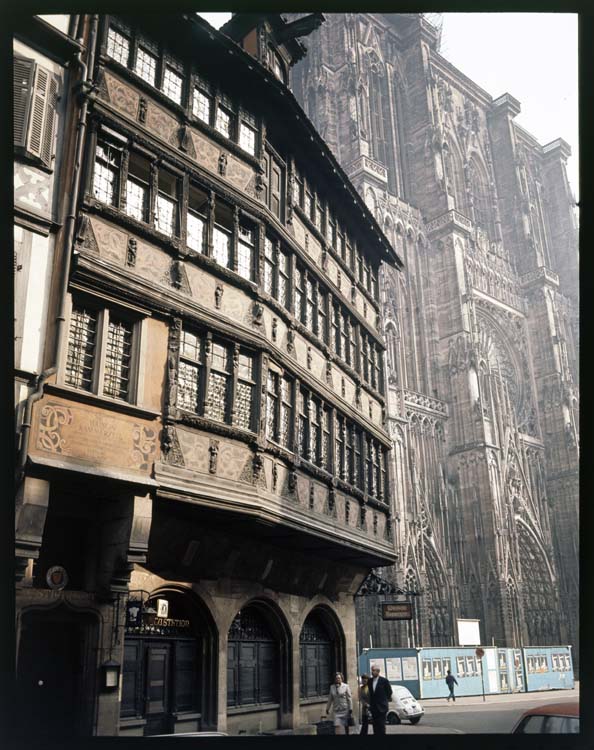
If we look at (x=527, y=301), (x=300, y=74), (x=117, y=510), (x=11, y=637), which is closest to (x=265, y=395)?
(x=117, y=510)

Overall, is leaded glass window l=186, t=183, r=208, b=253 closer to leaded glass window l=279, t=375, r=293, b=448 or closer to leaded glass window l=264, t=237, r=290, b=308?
leaded glass window l=264, t=237, r=290, b=308

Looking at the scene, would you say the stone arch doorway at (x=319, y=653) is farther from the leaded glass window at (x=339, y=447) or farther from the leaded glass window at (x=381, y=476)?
the leaded glass window at (x=381, y=476)

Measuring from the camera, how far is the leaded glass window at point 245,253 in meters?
11.6

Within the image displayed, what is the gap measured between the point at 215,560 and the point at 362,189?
44.1ft

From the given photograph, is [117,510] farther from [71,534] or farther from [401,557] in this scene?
[401,557]

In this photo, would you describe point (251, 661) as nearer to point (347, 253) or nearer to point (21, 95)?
point (21, 95)

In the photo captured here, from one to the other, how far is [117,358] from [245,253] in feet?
10.7

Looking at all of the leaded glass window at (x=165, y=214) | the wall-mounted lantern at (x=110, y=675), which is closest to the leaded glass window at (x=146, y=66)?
the leaded glass window at (x=165, y=214)

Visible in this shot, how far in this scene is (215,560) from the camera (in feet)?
34.9

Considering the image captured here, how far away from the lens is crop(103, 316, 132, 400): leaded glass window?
919 centimetres

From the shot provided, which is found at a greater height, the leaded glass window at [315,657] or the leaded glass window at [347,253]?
the leaded glass window at [347,253]

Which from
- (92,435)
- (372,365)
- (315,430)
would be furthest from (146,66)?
(372,365)

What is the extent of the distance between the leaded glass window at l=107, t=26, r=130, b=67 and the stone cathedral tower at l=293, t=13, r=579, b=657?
6.52m

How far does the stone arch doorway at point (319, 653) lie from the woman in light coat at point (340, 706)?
3.78 feet
